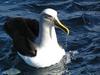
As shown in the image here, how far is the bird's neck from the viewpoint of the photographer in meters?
12.3

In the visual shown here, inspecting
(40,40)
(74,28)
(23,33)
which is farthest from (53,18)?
(74,28)

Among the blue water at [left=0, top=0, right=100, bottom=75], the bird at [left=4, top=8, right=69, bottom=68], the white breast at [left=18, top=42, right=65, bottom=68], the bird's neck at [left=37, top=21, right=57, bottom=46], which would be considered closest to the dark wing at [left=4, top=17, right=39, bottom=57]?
the bird at [left=4, top=8, right=69, bottom=68]

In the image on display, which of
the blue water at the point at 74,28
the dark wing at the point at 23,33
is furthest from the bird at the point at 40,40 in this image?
the blue water at the point at 74,28

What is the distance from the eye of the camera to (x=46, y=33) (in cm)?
1238

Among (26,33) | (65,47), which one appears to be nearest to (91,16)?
(65,47)

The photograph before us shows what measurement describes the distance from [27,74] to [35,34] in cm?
105

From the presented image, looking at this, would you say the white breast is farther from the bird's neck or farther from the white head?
the white head

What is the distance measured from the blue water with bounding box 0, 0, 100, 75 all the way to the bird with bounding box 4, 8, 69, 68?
18.0 inches

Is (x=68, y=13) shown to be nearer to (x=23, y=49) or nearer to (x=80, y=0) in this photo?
(x=80, y=0)

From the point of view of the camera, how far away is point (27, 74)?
12234mm

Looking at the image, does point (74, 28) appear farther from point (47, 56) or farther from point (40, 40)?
point (47, 56)

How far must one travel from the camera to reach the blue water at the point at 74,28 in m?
12.4

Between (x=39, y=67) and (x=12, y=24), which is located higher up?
(x=12, y=24)

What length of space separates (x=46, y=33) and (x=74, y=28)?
1.88 meters
